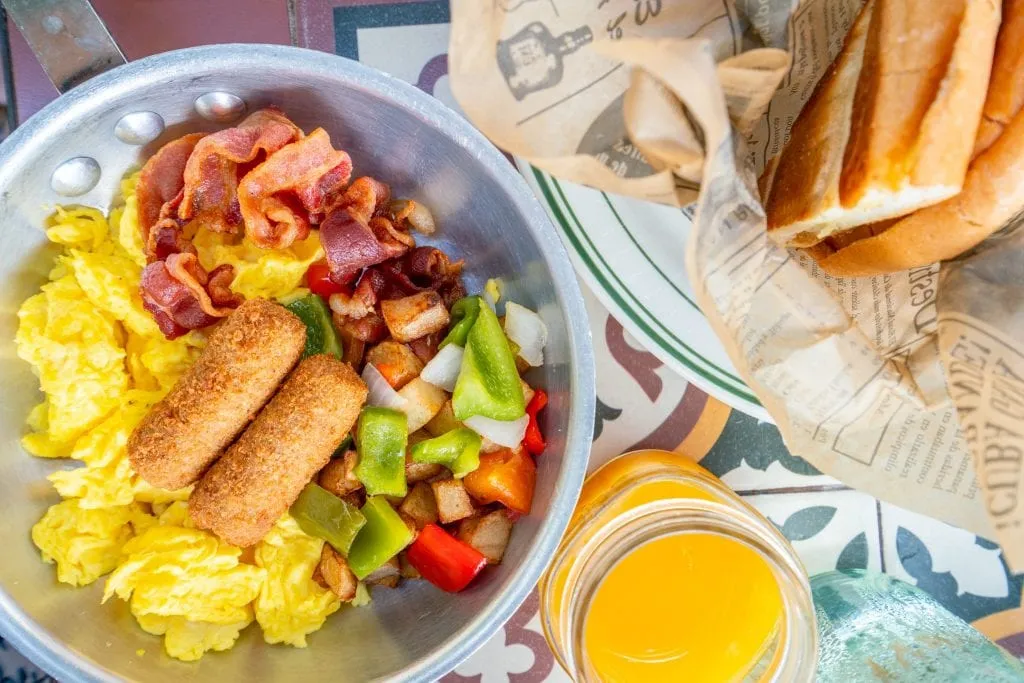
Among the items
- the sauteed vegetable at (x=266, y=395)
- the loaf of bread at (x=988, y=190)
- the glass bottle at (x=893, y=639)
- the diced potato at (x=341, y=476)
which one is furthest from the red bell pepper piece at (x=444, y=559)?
the loaf of bread at (x=988, y=190)

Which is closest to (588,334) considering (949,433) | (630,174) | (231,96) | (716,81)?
(630,174)

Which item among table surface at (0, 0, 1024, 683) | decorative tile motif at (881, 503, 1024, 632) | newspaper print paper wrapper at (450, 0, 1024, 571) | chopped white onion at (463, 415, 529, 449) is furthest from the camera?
decorative tile motif at (881, 503, 1024, 632)

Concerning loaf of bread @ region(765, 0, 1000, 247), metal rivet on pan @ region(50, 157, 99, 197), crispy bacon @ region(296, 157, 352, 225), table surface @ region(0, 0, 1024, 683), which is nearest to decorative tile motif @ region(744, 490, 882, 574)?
table surface @ region(0, 0, 1024, 683)

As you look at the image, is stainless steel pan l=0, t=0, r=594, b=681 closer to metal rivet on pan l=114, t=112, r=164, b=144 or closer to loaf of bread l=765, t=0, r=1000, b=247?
metal rivet on pan l=114, t=112, r=164, b=144

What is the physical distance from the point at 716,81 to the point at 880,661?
827mm

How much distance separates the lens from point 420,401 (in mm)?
1007

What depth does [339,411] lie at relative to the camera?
958 mm

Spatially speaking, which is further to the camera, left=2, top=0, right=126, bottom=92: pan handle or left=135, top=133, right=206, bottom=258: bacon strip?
left=135, top=133, right=206, bottom=258: bacon strip

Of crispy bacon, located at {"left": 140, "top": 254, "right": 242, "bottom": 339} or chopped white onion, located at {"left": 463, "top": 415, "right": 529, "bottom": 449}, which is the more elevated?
crispy bacon, located at {"left": 140, "top": 254, "right": 242, "bottom": 339}

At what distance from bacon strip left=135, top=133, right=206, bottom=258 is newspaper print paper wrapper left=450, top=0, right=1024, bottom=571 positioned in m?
0.38

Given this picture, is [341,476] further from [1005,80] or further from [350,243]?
[1005,80]

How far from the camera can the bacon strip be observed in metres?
0.96

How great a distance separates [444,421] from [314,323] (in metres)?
0.21

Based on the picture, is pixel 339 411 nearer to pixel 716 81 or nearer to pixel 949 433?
pixel 716 81
